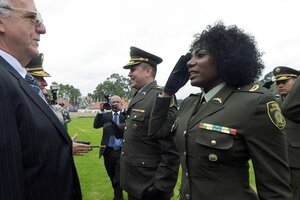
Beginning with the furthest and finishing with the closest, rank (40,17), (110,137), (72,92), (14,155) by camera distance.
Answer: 1. (72,92)
2. (110,137)
3. (40,17)
4. (14,155)

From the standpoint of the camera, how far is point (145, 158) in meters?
4.21

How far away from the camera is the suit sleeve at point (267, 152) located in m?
2.36

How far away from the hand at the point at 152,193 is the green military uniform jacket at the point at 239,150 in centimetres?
141

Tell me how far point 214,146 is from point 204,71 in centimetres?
67

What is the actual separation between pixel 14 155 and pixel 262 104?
5.57ft

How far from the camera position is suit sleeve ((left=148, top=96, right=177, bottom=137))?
12.1 ft

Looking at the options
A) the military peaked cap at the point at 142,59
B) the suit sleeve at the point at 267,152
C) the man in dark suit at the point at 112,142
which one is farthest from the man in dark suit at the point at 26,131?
the man in dark suit at the point at 112,142

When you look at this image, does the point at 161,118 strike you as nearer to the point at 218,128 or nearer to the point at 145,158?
the point at 145,158

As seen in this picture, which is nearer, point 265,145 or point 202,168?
point 265,145

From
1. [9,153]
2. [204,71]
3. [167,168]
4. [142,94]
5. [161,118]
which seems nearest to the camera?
[9,153]

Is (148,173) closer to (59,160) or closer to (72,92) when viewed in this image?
(59,160)

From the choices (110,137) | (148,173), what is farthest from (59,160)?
(110,137)

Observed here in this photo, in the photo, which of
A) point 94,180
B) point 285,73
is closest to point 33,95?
point 285,73

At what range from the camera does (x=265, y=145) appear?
7.77 ft
